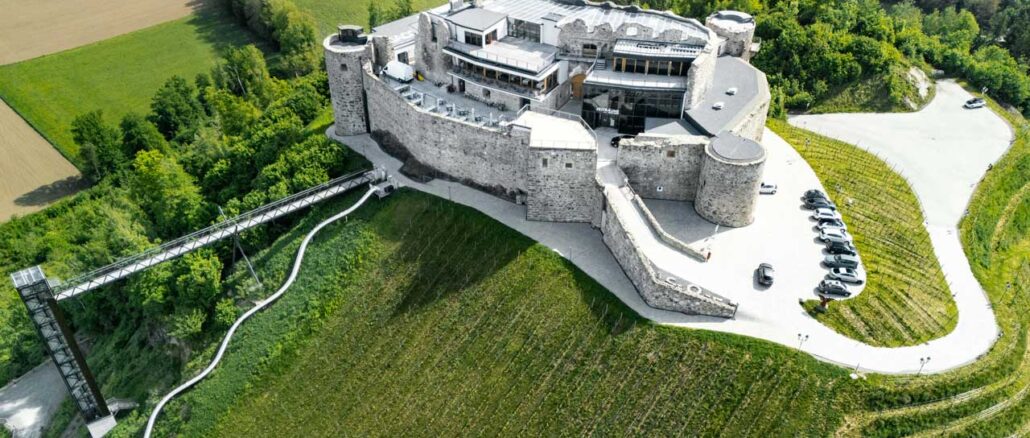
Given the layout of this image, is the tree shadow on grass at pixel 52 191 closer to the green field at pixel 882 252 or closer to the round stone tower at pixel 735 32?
the round stone tower at pixel 735 32

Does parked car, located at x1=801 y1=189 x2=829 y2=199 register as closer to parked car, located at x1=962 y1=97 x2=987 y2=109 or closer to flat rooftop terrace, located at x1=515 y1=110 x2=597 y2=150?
flat rooftop terrace, located at x1=515 y1=110 x2=597 y2=150

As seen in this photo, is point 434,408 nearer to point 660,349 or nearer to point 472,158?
point 660,349

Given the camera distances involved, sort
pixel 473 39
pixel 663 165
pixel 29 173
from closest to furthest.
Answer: pixel 663 165
pixel 473 39
pixel 29 173

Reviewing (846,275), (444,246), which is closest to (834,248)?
(846,275)

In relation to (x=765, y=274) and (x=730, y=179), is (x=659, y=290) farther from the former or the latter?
(x=730, y=179)

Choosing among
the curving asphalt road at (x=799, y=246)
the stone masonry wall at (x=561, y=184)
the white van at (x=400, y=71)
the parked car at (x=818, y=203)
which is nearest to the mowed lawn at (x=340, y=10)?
the curving asphalt road at (x=799, y=246)

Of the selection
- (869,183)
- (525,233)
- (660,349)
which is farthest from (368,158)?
(869,183)
